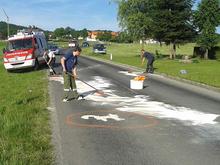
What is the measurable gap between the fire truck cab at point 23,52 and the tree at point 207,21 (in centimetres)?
2510

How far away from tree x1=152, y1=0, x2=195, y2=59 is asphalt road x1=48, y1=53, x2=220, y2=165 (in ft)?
115

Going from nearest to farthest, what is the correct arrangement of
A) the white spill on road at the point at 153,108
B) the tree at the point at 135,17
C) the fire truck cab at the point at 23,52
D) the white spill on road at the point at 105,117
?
1. the white spill on road at the point at 105,117
2. the white spill on road at the point at 153,108
3. the fire truck cab at the point at 23,52
4. the tree at the point at 135,17

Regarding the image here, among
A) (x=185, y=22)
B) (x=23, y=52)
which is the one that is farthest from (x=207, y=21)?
(x=23, y=52)

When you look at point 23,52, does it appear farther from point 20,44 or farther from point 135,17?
point 135,17

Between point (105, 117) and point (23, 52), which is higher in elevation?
point (23, 52)

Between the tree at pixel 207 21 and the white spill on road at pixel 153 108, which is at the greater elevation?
the tree at pixel 207 21

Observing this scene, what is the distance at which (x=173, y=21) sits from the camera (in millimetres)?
Result: 52531

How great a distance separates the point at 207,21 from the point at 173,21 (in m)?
4.22

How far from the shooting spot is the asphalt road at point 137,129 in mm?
8008

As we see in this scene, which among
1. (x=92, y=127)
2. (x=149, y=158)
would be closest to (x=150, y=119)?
(x=92, y=127)

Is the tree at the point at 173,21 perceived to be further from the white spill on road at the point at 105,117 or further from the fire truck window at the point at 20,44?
the white spill on road at the point at 105,117

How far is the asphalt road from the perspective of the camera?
315 inches

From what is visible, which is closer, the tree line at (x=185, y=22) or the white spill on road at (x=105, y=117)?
the white spill on road at (x=105, y=117)

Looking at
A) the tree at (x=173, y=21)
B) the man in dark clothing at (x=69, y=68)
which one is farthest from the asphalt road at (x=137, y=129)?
the tree at (x=173, y=21)
